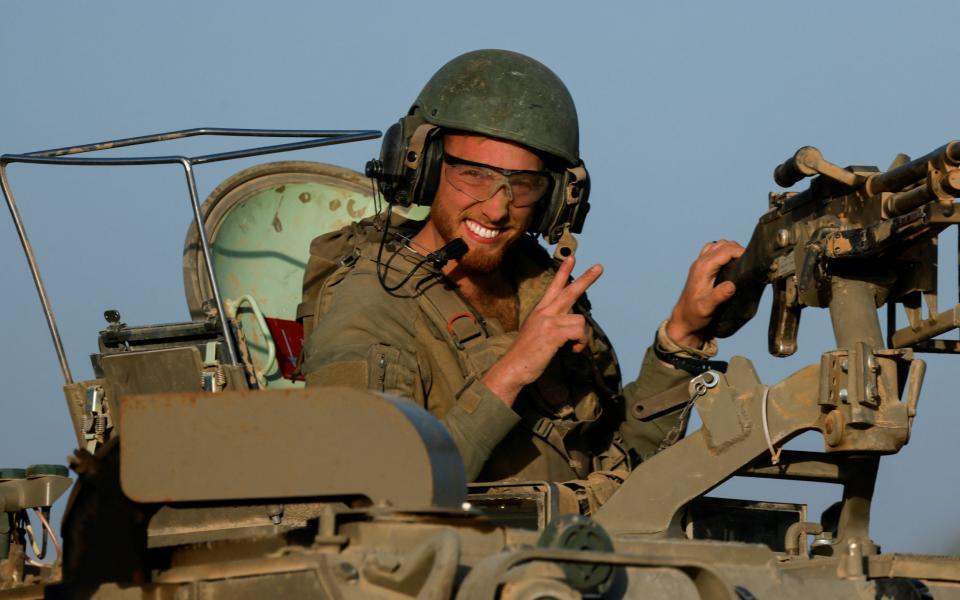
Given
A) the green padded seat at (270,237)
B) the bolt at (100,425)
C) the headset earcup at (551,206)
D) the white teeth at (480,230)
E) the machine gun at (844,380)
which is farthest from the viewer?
the green padded seat at (270,237)

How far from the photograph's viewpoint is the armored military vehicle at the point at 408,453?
320cm

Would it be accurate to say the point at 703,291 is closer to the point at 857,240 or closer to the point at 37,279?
the point at 857,240

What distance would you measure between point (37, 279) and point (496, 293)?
1.83 metres

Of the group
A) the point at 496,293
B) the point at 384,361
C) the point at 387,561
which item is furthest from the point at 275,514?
the point at 387,561

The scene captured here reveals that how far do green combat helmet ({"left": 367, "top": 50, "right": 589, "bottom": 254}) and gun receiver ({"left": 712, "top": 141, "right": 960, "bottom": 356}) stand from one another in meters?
0.83

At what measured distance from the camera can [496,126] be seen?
660 centimetres

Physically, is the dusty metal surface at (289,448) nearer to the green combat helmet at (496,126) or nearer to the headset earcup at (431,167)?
the green combat helmet at (496,126)

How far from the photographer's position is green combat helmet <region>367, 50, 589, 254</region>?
6.64 m

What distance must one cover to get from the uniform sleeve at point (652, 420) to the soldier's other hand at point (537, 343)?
78 cm

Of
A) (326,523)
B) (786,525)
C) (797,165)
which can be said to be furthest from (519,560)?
(797,165)

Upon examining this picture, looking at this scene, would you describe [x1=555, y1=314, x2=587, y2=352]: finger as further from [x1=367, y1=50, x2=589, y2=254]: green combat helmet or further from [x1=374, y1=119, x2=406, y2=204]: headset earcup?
[x1=374, y1=119, x2=406, y2=204]: headset earcup

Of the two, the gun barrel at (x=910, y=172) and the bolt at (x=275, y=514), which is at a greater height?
the gun barrel at (x=910, y=172)

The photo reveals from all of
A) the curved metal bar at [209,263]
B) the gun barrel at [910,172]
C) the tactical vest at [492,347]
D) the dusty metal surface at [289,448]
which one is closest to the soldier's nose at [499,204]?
the tactical vest at [492,347]

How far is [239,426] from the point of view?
323cm
